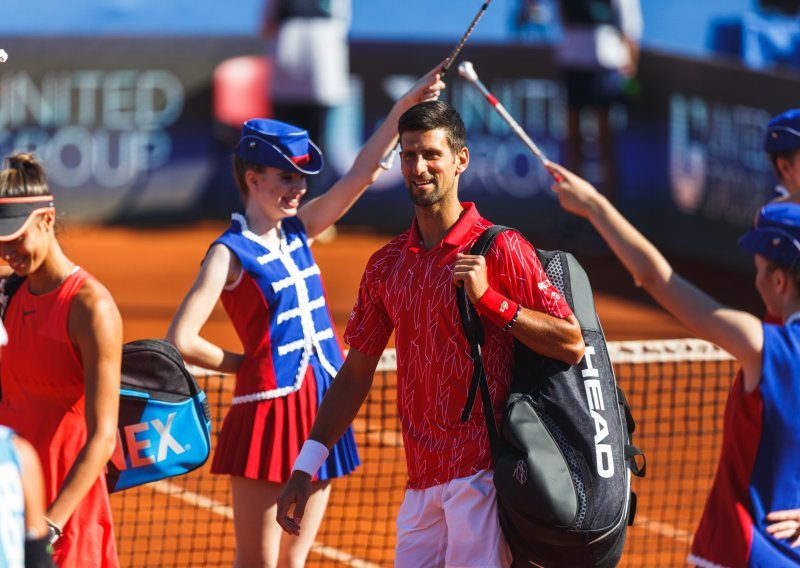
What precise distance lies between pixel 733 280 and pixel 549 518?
1097 cm

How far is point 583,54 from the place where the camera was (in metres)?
15.2

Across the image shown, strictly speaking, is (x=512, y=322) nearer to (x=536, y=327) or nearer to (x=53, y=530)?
(x=536, y=327)

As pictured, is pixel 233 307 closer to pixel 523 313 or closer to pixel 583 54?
pixel 523 313

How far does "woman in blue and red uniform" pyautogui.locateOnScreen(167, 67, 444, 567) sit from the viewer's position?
15.5 ft

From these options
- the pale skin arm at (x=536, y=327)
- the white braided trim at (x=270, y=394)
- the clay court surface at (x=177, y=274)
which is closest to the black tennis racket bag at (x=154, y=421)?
the white braided trim at (x=270, y=394)

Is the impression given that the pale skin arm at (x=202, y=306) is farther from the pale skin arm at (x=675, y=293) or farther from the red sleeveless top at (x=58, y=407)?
the pale skin arm at (x=675, y=293)

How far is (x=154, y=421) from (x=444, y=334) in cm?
102

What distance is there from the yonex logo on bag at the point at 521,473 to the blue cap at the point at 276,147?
1.70 m

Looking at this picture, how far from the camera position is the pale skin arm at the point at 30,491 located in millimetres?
2750

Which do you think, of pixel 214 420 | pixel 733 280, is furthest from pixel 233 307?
pixel 733 280

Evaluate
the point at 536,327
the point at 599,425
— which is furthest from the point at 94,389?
the point at 599,425

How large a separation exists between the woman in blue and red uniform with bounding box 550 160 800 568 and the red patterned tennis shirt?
44 centimetres

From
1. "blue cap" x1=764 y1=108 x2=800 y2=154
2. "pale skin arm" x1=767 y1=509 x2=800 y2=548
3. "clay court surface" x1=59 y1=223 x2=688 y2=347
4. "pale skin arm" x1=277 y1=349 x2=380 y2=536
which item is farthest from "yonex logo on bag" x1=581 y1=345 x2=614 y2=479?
"clay court surface" x1=59 y1=223 x2=688 y2=347

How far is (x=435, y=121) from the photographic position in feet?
12.9
